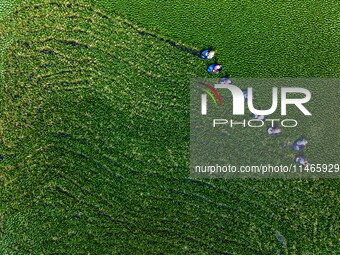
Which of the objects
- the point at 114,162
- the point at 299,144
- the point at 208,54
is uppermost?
the point at 208,54

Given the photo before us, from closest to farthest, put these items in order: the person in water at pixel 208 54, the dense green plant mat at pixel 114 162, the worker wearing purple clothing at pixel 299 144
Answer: the dense green plant mat at pixel 114 162 → the worker wearing purple clothing at pixel 299 144 → the person in water at pixel 208 54

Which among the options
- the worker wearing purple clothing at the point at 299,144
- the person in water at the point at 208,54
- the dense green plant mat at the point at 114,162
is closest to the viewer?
the dense green plant mat at the point at 114,162

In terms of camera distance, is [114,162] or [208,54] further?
[208,54]

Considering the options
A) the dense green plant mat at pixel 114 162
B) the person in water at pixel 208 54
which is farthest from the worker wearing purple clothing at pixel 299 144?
the person in water at pixel 208 54

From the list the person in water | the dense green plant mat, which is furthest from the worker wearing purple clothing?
the person in water

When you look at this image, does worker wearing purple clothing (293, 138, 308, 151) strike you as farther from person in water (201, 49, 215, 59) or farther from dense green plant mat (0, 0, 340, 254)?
person in water (201, 49, 215, 59)

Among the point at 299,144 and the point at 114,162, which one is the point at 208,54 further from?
the point at 114,162

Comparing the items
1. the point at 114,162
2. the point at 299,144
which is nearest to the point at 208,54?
the point at 299,144

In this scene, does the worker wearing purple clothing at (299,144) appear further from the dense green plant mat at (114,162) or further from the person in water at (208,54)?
the person in water at (208,54)

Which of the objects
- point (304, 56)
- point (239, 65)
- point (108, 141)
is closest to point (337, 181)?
point (304, 56)

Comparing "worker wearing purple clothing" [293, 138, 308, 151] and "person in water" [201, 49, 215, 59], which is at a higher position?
"person in water" [201, 49, 215, 59]
